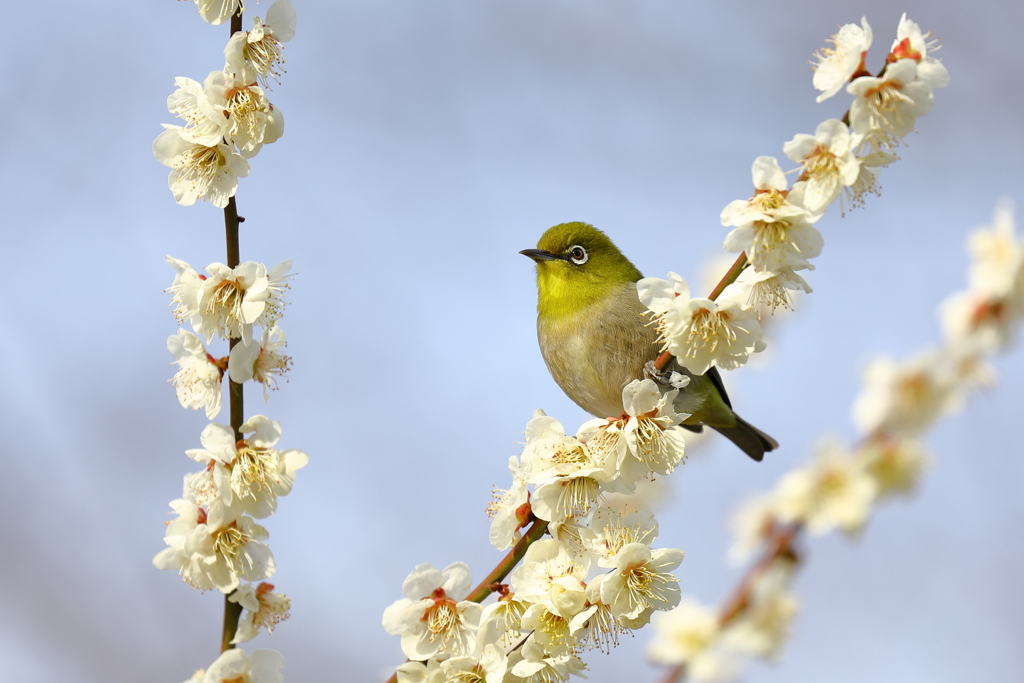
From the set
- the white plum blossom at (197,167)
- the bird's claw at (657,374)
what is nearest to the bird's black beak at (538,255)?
the bird's claw at (657,374)

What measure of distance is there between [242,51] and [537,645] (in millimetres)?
1621

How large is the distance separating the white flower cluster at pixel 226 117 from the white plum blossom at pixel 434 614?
1.10m

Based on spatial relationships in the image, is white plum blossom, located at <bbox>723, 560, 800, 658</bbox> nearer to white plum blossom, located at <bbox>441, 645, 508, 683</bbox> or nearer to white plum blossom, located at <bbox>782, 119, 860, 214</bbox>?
white plum blossom, located at <bbox>441, 645, 508, 683</bbox>

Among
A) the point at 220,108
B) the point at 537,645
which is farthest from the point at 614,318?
the point at 220,108

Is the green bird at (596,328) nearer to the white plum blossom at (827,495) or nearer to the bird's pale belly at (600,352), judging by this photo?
the bird's pale belly at (600,352)

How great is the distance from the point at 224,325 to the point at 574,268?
1.85 m

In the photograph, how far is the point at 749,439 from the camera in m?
4.03

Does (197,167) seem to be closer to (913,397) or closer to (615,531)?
(615,531)

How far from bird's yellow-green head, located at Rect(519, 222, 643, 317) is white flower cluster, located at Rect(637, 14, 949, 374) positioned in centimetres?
148

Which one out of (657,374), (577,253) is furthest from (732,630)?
(577,253)

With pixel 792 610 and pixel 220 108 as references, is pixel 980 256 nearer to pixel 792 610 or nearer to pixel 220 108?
pixel 792 610

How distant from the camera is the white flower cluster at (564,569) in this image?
1.87m

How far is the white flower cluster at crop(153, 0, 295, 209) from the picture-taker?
72.9 inches

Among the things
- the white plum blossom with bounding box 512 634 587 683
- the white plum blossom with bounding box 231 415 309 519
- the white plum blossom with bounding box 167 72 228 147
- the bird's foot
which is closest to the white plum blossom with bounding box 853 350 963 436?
the bird's foot
